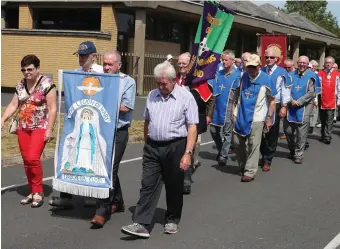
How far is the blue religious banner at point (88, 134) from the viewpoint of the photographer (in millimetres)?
5312

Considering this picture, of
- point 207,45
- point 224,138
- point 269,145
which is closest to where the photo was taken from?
point 207,45

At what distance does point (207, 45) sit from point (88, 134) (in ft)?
7.60

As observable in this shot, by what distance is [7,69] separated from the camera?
80.4 feet

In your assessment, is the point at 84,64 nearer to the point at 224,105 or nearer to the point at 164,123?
the point at 164,123

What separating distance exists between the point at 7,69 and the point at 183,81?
19.7 meters

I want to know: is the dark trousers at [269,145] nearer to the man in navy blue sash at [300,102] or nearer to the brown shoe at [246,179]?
the man in navy blue sash at [300,102]

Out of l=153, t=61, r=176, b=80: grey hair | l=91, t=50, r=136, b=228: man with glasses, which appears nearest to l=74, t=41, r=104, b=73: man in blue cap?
l=91, t=50, r=136, b=228: man with glasses

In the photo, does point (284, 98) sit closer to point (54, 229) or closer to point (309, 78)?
point (309, 78)

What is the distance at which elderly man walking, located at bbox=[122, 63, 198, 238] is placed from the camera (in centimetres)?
506

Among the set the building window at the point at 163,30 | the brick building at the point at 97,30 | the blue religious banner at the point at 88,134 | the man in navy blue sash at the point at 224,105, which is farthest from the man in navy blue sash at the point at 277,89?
the building window at the point at 163,30

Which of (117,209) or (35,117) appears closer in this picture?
(117,209)

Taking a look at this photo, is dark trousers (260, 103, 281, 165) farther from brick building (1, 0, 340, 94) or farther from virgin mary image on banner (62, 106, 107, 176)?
brick building (1, 0, 340, 94)

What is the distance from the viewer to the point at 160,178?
530cm

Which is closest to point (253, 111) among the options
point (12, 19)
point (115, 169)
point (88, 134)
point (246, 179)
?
point (246, 179)
